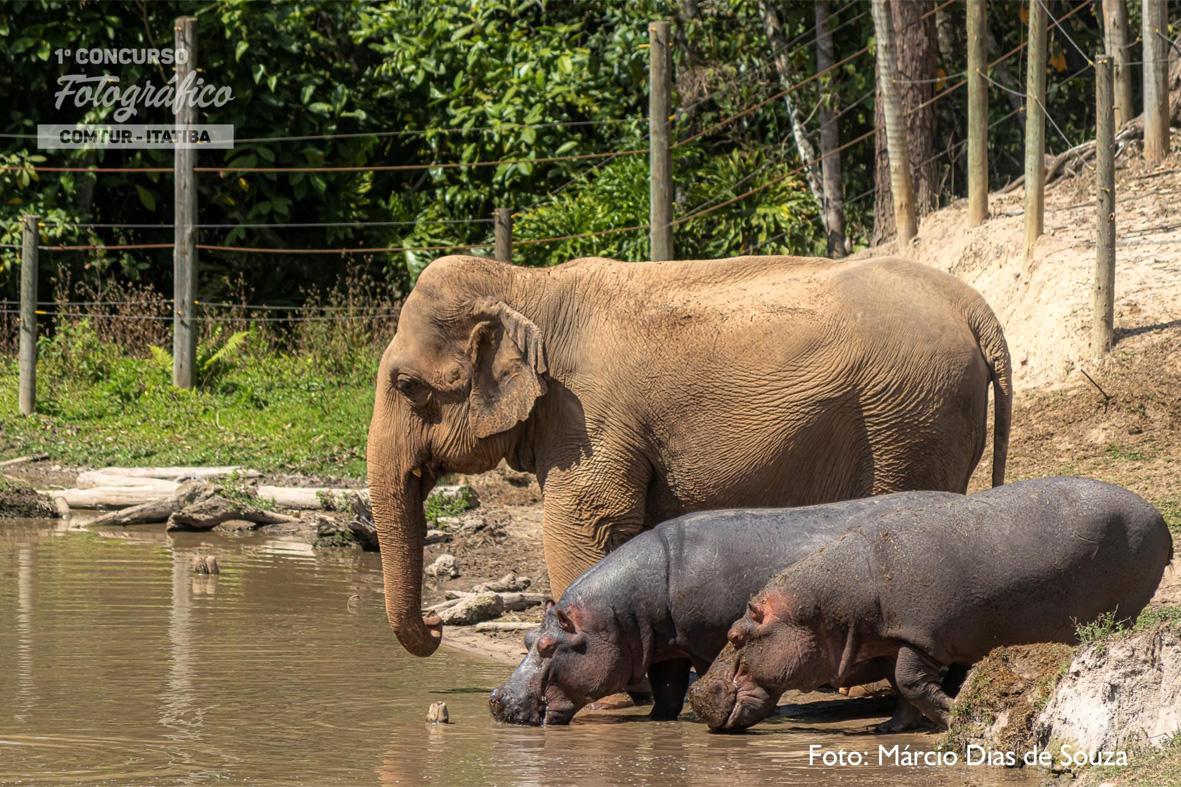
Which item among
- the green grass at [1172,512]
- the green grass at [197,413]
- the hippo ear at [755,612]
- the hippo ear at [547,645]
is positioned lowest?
the hippo ear at [547,645]

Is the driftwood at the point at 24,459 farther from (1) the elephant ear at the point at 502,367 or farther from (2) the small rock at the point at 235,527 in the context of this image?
(1) the elephant ear at the point at 502,367

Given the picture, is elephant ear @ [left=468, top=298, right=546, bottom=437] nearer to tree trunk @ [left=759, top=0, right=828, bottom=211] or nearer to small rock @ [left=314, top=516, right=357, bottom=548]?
small rock @ [left=314, top=516, right=357, bottom=548]

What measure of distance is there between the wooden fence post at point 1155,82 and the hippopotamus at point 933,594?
906 centimetres

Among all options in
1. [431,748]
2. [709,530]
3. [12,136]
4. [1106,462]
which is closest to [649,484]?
[709,530]

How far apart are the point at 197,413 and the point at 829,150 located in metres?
6.87

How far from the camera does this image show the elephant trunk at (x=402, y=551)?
8.38 m

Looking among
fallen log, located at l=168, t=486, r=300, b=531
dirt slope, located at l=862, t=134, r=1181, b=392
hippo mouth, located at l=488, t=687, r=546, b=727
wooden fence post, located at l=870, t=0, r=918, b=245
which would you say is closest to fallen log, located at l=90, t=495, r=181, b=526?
fallen log, located at l=168, t=486, r=300, b=531

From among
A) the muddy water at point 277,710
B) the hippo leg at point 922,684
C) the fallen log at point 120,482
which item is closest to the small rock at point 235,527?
the fallen log at point 120,482

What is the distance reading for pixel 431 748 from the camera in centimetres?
691

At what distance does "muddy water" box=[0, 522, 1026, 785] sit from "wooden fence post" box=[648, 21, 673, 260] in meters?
5.13

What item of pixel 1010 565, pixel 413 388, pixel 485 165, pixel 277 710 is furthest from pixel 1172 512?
pixel 485 165

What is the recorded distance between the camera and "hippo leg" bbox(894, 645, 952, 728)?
22.6ft

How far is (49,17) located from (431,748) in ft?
50.5

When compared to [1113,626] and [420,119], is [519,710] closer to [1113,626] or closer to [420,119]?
[1113,626]
